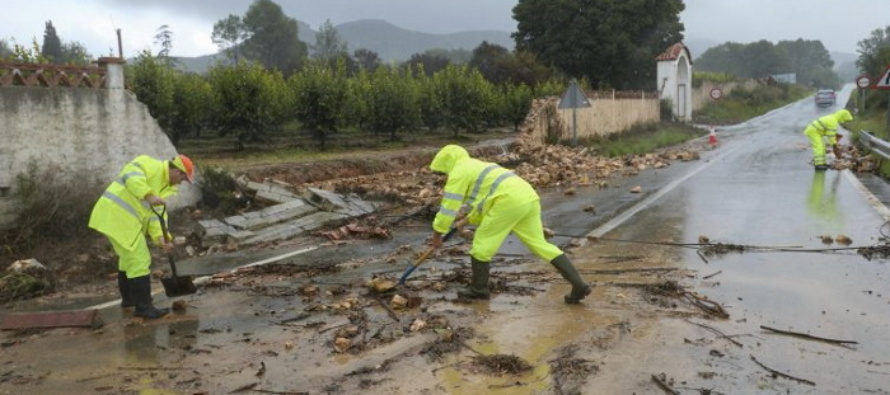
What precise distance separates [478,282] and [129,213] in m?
3.14

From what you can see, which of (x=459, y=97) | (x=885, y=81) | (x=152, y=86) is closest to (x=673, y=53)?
(x=459, y=97)

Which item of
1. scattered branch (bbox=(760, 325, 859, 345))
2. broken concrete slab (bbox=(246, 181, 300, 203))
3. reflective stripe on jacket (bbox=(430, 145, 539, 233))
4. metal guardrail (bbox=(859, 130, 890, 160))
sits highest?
reflective stripe on jacket (bbox=(430, 145, 539, 233))

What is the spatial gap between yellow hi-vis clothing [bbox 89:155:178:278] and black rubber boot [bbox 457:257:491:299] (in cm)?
288

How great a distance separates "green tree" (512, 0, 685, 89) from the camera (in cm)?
4322

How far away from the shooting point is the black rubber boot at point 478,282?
6.23 metres

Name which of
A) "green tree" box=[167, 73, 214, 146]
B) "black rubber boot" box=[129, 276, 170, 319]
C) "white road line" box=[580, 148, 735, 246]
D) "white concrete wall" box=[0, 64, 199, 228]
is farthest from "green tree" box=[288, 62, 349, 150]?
"black rubber boot" box=[129, 276, 170, 319]

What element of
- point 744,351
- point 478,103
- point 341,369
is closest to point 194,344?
point 341,369

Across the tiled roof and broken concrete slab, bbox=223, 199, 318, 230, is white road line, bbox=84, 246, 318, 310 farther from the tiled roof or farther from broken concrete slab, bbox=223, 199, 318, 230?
the tiled roof

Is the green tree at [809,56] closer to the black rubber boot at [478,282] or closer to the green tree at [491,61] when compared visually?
the green tree at [491,61]

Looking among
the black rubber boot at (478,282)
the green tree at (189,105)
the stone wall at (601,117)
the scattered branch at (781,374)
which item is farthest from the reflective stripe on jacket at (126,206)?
the stone wall at (601,117)

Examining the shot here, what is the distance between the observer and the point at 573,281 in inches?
234

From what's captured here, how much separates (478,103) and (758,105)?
41.4 m

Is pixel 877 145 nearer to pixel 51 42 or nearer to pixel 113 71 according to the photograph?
pixel 113 71

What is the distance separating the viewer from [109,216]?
6.02 meters
